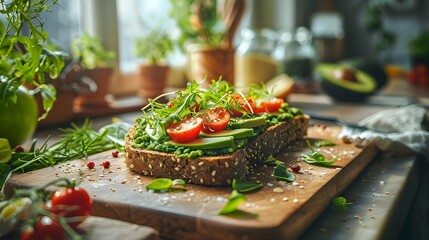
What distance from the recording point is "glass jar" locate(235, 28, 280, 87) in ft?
8.02

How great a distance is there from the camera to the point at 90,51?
5.92ft

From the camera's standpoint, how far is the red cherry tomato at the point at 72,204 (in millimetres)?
743

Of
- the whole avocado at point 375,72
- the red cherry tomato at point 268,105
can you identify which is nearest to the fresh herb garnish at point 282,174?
the red cherry tomato at point 268,105

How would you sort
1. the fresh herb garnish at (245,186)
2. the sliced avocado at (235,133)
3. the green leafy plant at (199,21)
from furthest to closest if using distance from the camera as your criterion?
the green leafy plant at (199,21), the sliced avocado at (235,133), the fresh herb garnish at (245,186)

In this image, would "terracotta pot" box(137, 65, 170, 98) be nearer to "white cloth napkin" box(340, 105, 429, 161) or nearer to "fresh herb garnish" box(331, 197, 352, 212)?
"white cloth napkin" box(340, 105, 429, 161)

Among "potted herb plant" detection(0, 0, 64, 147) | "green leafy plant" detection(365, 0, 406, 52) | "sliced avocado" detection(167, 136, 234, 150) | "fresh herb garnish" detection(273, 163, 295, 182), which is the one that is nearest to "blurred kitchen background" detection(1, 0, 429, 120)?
"green leafy plant" detection(365, 0, 406, 52)

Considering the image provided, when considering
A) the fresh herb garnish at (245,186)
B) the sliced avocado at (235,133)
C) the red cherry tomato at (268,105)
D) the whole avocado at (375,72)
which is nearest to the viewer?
the fresh herb garnish at (245,186)

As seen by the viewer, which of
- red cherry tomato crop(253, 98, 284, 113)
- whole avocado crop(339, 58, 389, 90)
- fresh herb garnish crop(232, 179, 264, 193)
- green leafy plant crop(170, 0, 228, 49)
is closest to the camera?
fresh herb garnish crop(232, 179, 264, 193)

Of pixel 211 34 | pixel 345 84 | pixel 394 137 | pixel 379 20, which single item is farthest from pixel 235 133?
pixel 379 20

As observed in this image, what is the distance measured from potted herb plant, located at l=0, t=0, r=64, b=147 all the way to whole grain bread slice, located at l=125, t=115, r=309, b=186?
0.74 feet

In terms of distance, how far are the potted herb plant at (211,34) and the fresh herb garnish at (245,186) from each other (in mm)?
1213

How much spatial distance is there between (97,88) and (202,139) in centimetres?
94

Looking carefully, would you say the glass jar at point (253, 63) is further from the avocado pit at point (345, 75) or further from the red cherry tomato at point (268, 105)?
the red cherry tomato at point (268, 105)

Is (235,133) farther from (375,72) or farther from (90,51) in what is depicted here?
(375,72)
